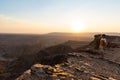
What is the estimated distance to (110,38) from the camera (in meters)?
23.8

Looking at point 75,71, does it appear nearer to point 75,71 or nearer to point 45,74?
point 75,71

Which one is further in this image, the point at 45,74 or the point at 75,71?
the point at 75,71

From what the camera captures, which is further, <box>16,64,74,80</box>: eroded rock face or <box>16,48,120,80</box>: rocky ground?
<box>16,48,120,80</box>: rocky ground

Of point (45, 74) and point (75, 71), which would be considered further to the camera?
point (75, 71)

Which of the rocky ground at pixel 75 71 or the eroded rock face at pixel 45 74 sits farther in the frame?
the rocky ground at pixel 75 71

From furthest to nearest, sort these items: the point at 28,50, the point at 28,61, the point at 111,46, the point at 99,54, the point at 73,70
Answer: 1. the point at 28,50
2. the point at 28,61
3. the point at 111,46
4. the point at 99,54
5. the point at 73,70

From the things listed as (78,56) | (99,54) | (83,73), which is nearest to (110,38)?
(99,54)

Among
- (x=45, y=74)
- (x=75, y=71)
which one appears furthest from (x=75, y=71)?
(x=45, y=74)

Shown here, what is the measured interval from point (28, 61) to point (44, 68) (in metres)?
26.1

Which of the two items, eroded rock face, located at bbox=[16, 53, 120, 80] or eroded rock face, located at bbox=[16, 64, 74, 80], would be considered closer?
eroded rock face, located at bbox=[16, 64, 74, 80]

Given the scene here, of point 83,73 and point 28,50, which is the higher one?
point 83,73

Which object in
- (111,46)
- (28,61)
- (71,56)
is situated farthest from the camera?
(28,61)

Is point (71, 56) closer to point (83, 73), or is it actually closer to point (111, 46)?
point (83, 73)

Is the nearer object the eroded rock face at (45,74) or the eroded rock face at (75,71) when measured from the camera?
the eroded rock face at (45,74)
